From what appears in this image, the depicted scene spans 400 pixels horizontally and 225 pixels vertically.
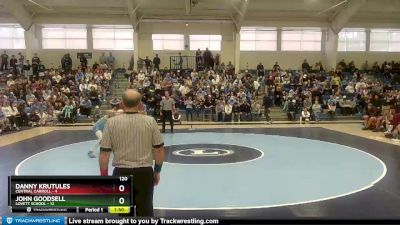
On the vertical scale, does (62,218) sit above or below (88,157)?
above

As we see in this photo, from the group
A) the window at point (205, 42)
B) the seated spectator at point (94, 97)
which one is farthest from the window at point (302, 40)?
the seated spectator at point (94, 97)

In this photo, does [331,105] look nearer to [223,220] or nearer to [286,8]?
[286,8]

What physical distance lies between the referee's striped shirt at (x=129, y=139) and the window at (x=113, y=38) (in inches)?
957

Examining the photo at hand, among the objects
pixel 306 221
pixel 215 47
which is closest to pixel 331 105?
pixel 215 47

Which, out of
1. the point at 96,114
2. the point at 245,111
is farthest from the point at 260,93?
the point at 96,114

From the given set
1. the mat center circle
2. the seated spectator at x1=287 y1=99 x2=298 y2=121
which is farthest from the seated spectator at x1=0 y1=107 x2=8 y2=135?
the seated spectator at x1=287 y1=99 x2=298 y2=121

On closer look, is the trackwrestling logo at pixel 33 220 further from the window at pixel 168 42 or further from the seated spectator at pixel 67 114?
the window at pixel 168 42

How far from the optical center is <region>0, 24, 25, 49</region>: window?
2664 cm

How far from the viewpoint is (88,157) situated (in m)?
9.88

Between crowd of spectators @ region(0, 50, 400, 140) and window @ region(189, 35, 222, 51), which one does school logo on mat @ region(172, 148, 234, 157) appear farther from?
window @ region(189, 35, 222, 51)

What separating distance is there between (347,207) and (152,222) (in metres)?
4.79

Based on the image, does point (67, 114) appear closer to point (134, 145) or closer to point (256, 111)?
point (256, 111)

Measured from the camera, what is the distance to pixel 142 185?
3750 mm
